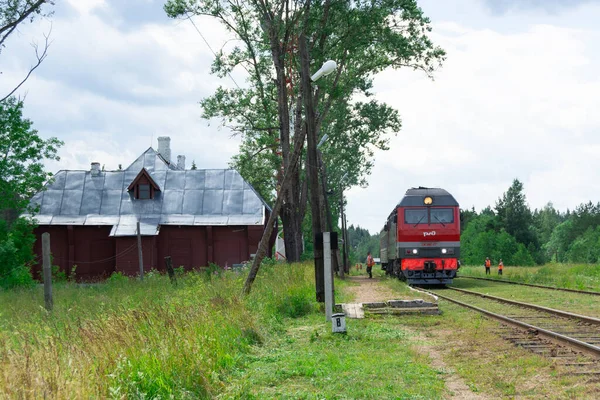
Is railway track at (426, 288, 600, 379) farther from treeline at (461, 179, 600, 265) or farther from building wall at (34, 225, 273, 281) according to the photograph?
treeline at (461, 179, 600, 265)

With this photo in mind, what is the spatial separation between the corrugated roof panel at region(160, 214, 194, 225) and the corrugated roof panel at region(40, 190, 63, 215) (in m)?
6.96

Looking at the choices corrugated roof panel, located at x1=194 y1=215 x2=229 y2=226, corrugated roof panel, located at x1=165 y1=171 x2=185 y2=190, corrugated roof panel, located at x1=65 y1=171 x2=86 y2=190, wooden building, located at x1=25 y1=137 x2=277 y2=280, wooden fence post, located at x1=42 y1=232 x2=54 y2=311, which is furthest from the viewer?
corrugated roof panel, located at x1=65 y1=171 x2=86 y2=190

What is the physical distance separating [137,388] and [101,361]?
0.69 metres

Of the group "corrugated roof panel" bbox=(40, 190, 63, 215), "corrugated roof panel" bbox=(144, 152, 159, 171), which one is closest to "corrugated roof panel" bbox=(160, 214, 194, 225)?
"corrugated roof panel" bbox=(144, 152, 159, 171)

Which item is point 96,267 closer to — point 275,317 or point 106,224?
point 106,224

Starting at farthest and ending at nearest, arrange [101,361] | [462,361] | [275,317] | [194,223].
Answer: [194,223]
[275,317]
[462,361]
[101,361]

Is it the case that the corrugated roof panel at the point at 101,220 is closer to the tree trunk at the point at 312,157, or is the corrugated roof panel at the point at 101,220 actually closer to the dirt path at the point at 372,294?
the dirt path at the point at 372,294

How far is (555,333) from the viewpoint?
1119 cm

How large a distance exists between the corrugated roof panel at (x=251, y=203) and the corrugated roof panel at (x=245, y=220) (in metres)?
0.47

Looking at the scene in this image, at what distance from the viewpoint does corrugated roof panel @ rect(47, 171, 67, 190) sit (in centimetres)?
4556

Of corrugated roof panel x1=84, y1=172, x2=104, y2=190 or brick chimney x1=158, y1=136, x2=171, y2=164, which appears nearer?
corrugated roof panel x1=84, y1=172, x2=104, y2=190

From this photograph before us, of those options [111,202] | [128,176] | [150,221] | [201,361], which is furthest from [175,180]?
[201,361]

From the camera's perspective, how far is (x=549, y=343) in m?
10.8

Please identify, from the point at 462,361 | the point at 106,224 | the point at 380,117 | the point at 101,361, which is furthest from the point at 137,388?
the point at 106,224
